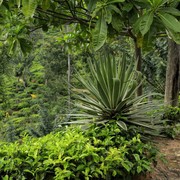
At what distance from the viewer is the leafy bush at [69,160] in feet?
6.43

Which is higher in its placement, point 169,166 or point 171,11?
point 171,11

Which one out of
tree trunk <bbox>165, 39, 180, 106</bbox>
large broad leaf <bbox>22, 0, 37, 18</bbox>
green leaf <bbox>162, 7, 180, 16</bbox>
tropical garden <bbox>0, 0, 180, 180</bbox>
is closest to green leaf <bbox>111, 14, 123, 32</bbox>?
tropical garden <bbox>0, 0, 180, 180</bbox>

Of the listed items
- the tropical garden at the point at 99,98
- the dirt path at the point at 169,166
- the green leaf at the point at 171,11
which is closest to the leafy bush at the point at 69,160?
the tropical garden at the point at 99,98

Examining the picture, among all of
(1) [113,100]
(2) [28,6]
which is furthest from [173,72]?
(2) [28,6]

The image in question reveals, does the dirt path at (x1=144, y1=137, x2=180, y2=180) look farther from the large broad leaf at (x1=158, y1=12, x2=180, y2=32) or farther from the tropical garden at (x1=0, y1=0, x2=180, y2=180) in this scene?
the large broad leaf at (x1=158, y1=12, x2=180, y2=32)

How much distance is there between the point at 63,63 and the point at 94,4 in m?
15.7

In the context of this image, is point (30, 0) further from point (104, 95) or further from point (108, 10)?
point (104, 95)

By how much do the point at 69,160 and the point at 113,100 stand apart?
4.60 ft

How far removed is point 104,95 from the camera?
3342 millimetres

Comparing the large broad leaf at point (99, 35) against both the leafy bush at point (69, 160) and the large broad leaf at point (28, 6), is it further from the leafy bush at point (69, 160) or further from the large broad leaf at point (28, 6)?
the leafy bush at point (69, 160)

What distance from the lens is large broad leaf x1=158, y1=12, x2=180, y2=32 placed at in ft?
4.27

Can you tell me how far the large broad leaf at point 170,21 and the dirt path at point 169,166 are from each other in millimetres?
1771

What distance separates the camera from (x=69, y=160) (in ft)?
6.77

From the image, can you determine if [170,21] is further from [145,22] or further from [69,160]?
[69,160]
